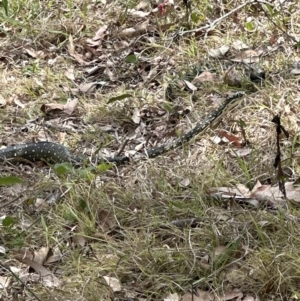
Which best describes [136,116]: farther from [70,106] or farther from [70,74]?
[70,74]

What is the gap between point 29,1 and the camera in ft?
21.1

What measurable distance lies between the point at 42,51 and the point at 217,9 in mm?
1627

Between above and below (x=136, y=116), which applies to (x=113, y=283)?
above

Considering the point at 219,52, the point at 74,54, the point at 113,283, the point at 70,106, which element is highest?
the point at 113,283

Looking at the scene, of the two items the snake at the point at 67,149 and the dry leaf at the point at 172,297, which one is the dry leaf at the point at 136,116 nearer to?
the snake at the point at 67,149

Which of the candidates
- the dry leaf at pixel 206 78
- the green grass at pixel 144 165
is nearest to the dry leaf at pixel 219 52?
the green grass at pixel 144 165

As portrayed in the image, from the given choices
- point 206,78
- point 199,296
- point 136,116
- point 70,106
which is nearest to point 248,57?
point 206,78

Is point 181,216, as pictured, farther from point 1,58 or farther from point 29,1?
point 29,1

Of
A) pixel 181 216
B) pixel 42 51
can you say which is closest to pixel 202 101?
pixel 181 216

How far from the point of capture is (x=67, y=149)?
4.41m

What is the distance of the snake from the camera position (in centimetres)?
425

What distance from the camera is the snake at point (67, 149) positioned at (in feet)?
13.9

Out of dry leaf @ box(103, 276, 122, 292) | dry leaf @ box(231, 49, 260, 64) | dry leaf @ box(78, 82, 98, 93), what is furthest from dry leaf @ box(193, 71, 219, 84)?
dry leaf @ box(103, 276, 122, 292)

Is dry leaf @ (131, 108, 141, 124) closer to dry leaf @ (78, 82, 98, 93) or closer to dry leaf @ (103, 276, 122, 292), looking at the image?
dry leaf @ (78, 82, 98, 93)
